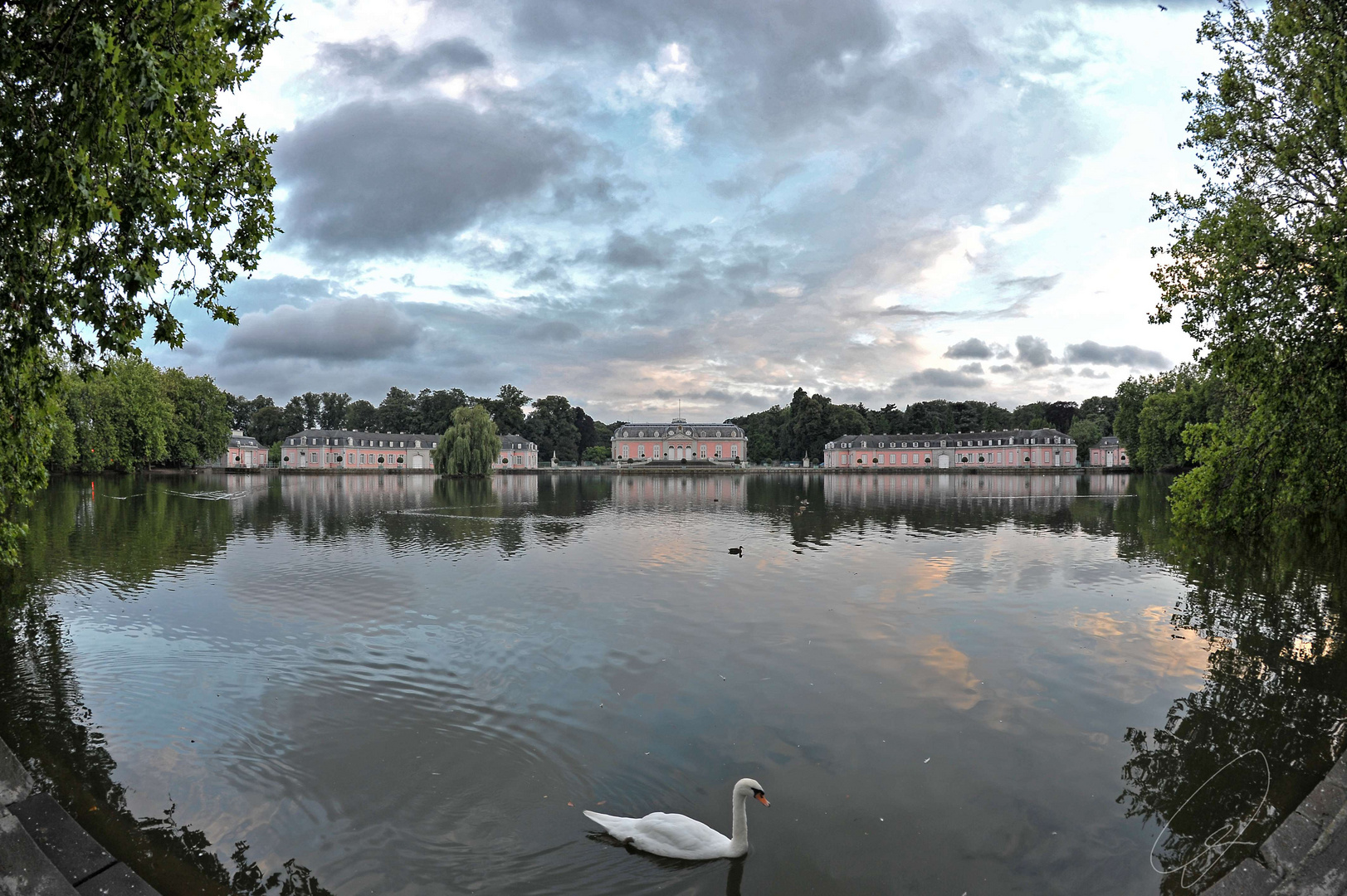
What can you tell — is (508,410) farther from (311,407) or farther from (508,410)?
(311,407)

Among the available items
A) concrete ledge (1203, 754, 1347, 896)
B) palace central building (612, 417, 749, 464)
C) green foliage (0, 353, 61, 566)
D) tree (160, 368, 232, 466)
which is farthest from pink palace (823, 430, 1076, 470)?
green foliage (0, 353, 61, 566)

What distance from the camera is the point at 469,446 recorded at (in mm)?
62062

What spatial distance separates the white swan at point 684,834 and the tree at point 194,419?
7184cm

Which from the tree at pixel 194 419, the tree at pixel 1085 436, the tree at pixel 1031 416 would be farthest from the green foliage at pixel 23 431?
the tree at pixel 1031 416

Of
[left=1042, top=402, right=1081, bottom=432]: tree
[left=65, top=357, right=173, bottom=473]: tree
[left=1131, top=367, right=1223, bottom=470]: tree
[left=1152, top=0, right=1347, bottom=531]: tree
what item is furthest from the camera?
[left=1042, top=402, right=1081, bottom=432]: tree

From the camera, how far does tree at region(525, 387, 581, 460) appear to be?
11206 cm

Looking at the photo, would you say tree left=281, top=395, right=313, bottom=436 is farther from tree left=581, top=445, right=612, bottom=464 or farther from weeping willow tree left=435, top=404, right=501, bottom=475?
weeping willow tree left=435, top=404, right=501, bottom=475

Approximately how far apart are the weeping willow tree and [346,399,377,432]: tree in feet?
173

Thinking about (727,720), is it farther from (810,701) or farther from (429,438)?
(429,438)

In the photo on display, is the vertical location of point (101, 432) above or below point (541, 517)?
above

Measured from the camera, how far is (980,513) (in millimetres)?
31297

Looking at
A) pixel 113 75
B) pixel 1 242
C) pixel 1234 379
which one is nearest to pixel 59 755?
pixel 1 242

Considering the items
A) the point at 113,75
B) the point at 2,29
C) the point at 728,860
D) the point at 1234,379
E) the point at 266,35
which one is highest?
the point at 266,35

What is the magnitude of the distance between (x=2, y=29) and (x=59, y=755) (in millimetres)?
6174
